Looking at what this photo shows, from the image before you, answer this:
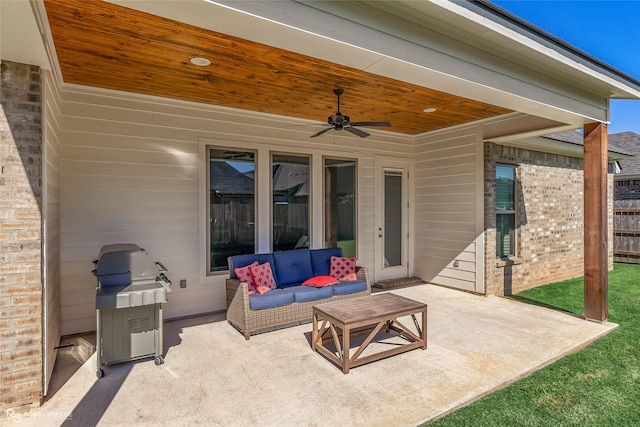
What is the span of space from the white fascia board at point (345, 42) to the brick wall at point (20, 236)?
1.41 metres

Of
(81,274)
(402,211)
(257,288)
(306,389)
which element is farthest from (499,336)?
(81,274)

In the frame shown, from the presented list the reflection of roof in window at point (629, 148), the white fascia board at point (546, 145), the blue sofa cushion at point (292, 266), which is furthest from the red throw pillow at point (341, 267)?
the reflection of roof in window at point (629, 148)

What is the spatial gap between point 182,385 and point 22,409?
44.4 inches

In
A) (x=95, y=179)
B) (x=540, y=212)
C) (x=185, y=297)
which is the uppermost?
(x=95, y=179)

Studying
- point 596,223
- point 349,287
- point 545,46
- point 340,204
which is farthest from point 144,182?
point 596,223

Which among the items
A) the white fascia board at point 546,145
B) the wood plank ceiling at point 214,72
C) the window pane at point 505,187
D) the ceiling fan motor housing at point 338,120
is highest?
the wood plank ceiling at point 214,72

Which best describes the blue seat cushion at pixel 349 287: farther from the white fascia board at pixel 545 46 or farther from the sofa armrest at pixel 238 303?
the white fascia board at pixel 545 46

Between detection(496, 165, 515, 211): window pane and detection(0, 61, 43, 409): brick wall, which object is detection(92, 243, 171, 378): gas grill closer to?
detection(0, 61, 43, 409): brick wall

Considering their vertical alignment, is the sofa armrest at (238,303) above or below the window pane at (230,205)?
below

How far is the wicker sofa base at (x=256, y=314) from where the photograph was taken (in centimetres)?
414

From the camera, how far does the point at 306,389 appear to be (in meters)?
2.99

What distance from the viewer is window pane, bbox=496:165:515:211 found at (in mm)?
6461

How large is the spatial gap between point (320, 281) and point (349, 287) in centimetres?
43

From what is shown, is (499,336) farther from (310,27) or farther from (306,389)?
(310,27)
